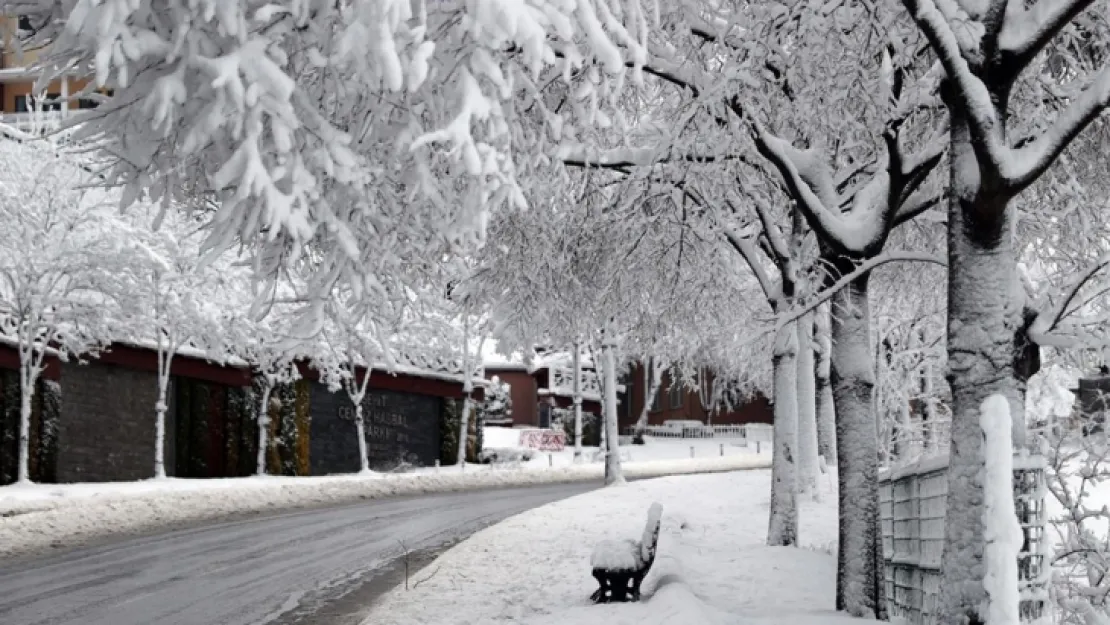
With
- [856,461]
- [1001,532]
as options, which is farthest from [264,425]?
[1001,532]

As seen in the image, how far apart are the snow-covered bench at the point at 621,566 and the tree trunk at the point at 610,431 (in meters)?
17.4

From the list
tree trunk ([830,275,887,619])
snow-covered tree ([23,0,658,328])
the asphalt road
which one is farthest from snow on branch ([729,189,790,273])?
snow-covered tree ([23,0,658,328])

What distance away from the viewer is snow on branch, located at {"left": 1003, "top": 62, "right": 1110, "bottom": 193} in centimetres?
628

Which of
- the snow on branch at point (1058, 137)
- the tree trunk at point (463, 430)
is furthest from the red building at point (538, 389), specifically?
the snow on branch at point (1058, 137)

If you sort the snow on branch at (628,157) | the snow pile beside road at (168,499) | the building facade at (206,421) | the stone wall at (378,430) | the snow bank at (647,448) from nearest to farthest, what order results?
the snow on branch at (628,157), the snow pile beside road at (168,499), the building facade at (206,421), the stone wall at (378,430), the snow bank at (647,448)

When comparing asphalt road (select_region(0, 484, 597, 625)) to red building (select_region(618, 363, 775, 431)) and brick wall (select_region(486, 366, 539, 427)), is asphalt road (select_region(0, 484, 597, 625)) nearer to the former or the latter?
brick wall (select_region(486, 366, 539, 427))

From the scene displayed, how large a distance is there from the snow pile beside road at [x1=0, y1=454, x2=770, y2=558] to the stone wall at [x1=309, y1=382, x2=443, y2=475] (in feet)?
7.62

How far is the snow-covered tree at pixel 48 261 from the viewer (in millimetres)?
23844

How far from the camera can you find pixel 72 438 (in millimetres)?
25375

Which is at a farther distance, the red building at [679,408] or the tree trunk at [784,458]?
the red building at [679,408]

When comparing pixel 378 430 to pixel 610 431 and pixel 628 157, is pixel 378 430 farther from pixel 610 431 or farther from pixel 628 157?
pixel 628 157

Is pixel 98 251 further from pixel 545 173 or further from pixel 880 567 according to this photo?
pixel 880 567

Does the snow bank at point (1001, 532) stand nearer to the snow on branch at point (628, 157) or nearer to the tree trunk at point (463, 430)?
the snow on branch at point (628, 157)

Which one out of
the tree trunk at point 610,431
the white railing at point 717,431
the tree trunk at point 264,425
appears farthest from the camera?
the white railing at point 717,431
